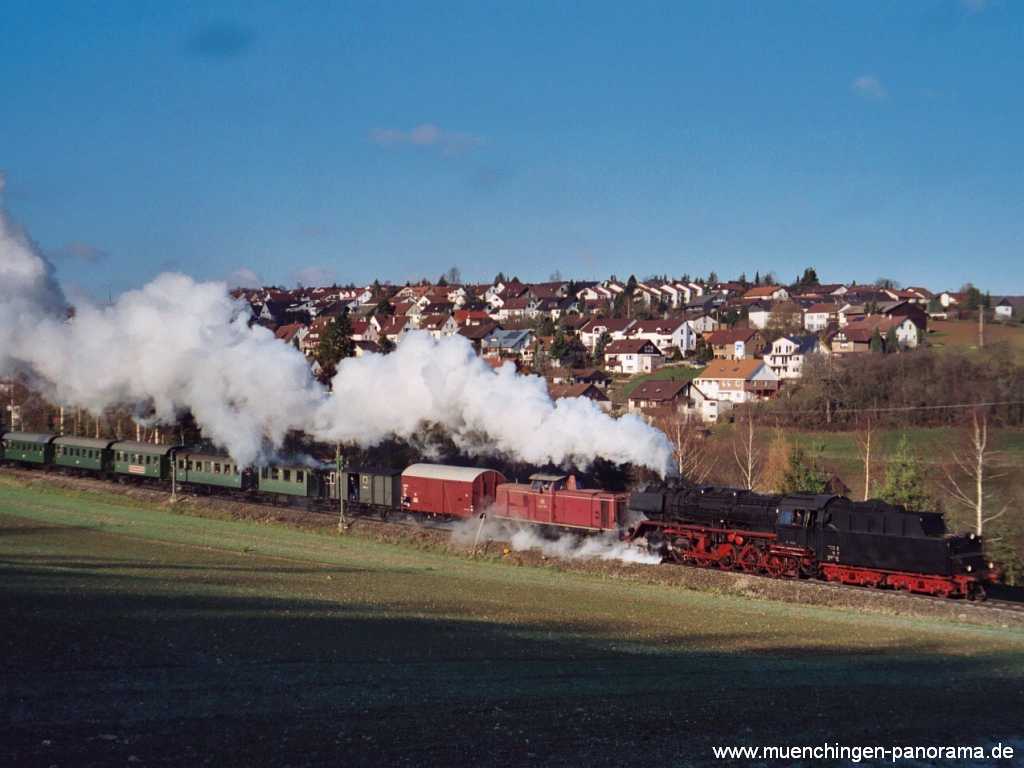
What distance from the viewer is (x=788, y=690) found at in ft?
55.9

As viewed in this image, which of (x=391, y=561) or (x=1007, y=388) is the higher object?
(x=1007, y=388)

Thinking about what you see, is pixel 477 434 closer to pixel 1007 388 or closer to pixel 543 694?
pixel 543 694

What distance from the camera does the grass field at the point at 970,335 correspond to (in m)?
58.6

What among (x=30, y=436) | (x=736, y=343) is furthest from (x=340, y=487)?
(x=736, y=343)

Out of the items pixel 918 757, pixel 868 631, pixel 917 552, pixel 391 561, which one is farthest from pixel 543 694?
pixel 391 561

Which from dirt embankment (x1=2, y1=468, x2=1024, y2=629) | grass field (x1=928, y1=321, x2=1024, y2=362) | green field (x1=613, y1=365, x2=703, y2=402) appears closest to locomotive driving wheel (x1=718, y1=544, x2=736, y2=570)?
dirt embankment (x1=2, y1=468, x2=1024, y2=629)

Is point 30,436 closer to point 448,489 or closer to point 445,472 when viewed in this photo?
point 445,472

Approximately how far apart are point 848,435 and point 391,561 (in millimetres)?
43803

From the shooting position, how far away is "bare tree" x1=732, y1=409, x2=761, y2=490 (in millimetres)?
51506

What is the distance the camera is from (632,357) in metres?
112

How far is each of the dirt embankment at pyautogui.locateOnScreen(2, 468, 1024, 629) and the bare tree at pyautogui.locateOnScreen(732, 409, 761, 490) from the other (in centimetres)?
1646

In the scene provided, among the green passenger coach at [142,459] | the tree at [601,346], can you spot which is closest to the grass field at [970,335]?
the tree at [601,346]

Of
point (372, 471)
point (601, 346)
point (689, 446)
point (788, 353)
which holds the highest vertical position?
point (601, 346)

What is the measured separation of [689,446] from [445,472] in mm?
24902
